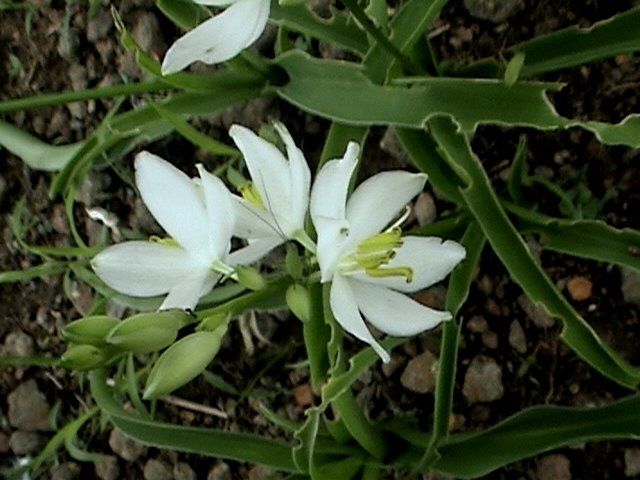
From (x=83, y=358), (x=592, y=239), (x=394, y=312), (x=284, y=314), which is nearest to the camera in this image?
(x=83, y=358)

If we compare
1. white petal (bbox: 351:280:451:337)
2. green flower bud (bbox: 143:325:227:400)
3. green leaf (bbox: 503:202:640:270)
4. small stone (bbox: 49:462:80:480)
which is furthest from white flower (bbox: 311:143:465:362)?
small stone (bbox: 49:462:80:480)

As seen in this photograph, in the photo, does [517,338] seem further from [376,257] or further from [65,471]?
[65,471]

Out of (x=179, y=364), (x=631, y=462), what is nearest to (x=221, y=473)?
(x=631, y=462)

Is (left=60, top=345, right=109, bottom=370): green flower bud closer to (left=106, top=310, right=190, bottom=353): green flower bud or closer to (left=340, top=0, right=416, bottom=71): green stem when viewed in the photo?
(left=106, top=310, right=190, bottom=353): green flower bud

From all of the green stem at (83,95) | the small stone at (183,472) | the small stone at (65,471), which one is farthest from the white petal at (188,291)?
the small stone at (65,471)

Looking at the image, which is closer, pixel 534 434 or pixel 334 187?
pixel 334 187

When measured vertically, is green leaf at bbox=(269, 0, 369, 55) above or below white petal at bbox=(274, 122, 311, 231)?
above
